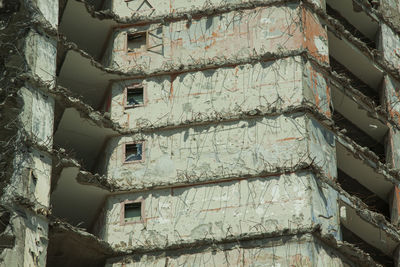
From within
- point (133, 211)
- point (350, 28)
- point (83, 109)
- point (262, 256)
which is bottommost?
point (262, 256)

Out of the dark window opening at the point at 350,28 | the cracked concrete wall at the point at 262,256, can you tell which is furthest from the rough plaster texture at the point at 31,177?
the dark window opening at the point at 350,28

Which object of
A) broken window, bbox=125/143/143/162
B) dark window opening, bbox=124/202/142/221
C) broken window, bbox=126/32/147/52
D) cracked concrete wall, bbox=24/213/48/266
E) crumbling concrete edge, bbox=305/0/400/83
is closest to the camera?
cracked concrete wall, bbox=24/213/48/266

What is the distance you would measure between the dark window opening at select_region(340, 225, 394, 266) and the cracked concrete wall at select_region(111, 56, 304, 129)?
4.39m

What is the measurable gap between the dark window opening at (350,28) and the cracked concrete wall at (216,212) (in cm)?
879

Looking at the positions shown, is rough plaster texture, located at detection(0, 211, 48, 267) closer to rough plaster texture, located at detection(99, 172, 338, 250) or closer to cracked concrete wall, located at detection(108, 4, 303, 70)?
rough plaster texture, located at detection(99, 172, 338, 250)

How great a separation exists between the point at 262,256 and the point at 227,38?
313 inches

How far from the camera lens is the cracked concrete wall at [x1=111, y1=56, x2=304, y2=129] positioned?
131 ft

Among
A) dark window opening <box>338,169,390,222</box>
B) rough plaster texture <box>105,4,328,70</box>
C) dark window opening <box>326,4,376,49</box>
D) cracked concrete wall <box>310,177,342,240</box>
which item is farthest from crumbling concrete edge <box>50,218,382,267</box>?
dark window opening <box>326,4,376,49</box>

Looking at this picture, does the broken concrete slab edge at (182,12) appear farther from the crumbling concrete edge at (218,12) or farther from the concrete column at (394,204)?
the concrete column at (394,204)

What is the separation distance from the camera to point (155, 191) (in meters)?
39.0

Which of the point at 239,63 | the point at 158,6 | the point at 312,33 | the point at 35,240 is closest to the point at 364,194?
the point at 312,33

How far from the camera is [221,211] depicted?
38125 mm

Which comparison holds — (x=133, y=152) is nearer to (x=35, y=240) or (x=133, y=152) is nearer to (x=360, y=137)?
(x=35, y=240)

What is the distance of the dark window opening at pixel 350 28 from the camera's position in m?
45.1
